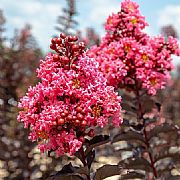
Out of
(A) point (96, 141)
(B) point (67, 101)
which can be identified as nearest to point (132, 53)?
(A) point (96, 141)

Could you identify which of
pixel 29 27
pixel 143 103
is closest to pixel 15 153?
pixel 143 103

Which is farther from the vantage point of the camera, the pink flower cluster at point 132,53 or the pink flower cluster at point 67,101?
the pink flower cluster at point 132,53

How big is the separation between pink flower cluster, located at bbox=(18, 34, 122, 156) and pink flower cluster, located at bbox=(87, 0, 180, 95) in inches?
33.4

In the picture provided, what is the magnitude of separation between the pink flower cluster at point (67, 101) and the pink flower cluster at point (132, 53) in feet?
2.79

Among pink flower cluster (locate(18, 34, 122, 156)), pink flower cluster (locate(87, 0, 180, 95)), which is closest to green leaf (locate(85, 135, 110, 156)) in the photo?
pink flower cluster (locate(18, 34, 122, 156))

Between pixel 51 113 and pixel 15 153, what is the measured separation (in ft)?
10.8

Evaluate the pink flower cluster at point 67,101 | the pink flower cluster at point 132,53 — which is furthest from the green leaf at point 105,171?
the pink flower cluster at point 132,53

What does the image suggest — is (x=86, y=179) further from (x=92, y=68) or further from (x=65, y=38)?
(x=65, y=38)

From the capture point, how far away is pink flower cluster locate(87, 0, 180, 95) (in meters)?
3.54

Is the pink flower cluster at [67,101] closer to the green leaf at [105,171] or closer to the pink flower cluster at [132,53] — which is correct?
the green leaf at [105,171]

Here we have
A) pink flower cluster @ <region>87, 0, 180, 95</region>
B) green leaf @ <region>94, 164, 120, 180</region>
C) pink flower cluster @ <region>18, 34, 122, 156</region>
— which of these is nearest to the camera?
pink flower cluster @ <region>18, 34, 122, 156</region>

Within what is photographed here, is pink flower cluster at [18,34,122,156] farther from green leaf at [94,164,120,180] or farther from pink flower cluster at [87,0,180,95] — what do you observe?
pink flower cluster at [87,0,180,95]

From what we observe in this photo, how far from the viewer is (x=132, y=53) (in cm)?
355

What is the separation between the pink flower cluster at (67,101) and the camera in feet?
8.19
